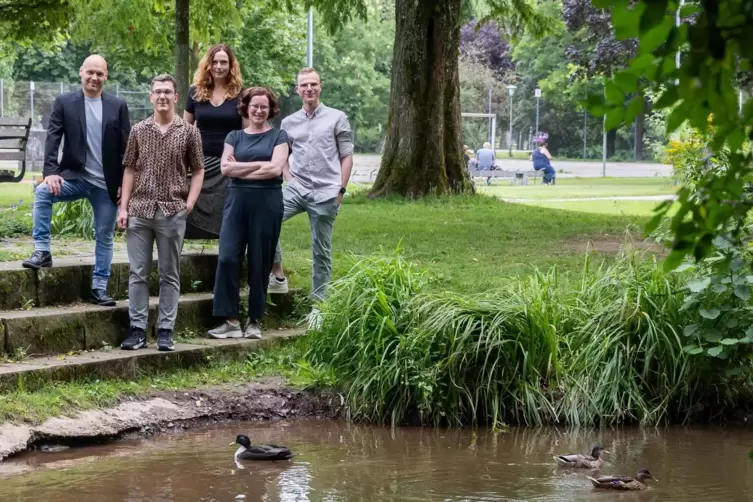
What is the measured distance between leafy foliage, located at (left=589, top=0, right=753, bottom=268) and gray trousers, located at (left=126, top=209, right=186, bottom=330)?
6.84 m

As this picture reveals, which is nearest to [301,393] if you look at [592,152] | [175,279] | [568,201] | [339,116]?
[175,279]

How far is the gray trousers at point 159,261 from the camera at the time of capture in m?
8.74

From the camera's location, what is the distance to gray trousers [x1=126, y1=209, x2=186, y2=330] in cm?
874

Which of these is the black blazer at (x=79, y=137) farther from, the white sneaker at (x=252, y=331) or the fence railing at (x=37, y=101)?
the fence railing at (x=37, y=101)

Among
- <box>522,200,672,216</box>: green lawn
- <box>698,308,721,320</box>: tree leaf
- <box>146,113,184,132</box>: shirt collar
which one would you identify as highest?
<box>146,113,184,132</box>: shirt collar

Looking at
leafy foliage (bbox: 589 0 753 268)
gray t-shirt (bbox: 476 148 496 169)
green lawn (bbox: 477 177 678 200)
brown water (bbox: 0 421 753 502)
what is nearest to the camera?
leafy foliage (bbox: 589 0 753 268)

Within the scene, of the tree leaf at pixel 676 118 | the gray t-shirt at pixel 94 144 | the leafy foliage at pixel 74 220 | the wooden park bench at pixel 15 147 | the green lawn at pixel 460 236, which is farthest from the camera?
the wooden park bench at pixel 15 147

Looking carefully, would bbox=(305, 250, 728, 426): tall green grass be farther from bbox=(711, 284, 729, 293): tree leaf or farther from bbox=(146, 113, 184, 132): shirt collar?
bbox=(146, 113, 184, 132): shirt collar

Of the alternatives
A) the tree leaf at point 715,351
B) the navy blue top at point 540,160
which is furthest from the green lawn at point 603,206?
the tree leaf at point 715,351

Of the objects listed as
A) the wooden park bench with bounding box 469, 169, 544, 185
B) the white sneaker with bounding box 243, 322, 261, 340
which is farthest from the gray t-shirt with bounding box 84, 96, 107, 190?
the wooden park bench with bounding box 469, 169, 544, 185

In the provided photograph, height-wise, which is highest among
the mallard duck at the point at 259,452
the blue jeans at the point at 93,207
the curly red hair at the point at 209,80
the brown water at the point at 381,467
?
the curly red hair at the point at 209,80

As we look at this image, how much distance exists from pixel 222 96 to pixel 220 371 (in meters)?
2.16

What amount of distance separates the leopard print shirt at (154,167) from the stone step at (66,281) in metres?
0.93

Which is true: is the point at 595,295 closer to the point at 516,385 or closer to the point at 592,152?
the point at 516,385
